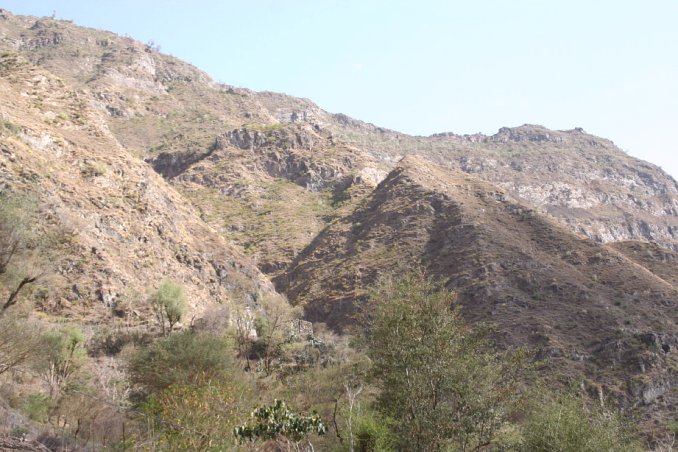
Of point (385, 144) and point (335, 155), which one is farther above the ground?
point (385, 144)

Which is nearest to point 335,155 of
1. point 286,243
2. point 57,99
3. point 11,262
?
point 286,243

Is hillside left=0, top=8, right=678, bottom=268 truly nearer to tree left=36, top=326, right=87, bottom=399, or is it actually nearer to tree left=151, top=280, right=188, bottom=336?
tree left=151, top=280, right=188, bottom=336

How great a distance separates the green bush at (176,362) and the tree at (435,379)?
10105 millimetres

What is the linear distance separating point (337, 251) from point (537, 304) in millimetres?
32526

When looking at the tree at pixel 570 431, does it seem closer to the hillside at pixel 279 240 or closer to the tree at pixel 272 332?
the hillside at pixel 279 240

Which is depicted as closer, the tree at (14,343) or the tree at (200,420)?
the tree at (200,420)

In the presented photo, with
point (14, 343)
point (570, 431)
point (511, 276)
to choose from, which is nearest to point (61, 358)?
point (14, 343)

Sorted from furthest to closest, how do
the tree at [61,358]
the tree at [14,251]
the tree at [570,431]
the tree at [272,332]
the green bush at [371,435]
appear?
the tree at [272,332], the tree at [61,358], the tree at [14,251], the tree at [570,431], the green bush at [371,435]

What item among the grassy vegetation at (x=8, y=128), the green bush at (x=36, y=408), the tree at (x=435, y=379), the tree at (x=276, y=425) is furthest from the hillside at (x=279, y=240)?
the tree at (x=276, y=425)

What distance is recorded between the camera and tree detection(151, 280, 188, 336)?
4131cm

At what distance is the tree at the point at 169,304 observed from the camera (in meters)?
41.3

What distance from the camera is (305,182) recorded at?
109 m

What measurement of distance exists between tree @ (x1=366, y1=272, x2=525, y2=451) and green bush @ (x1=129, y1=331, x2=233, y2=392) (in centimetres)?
1011

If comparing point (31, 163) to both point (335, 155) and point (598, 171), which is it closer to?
point (335, 155)
